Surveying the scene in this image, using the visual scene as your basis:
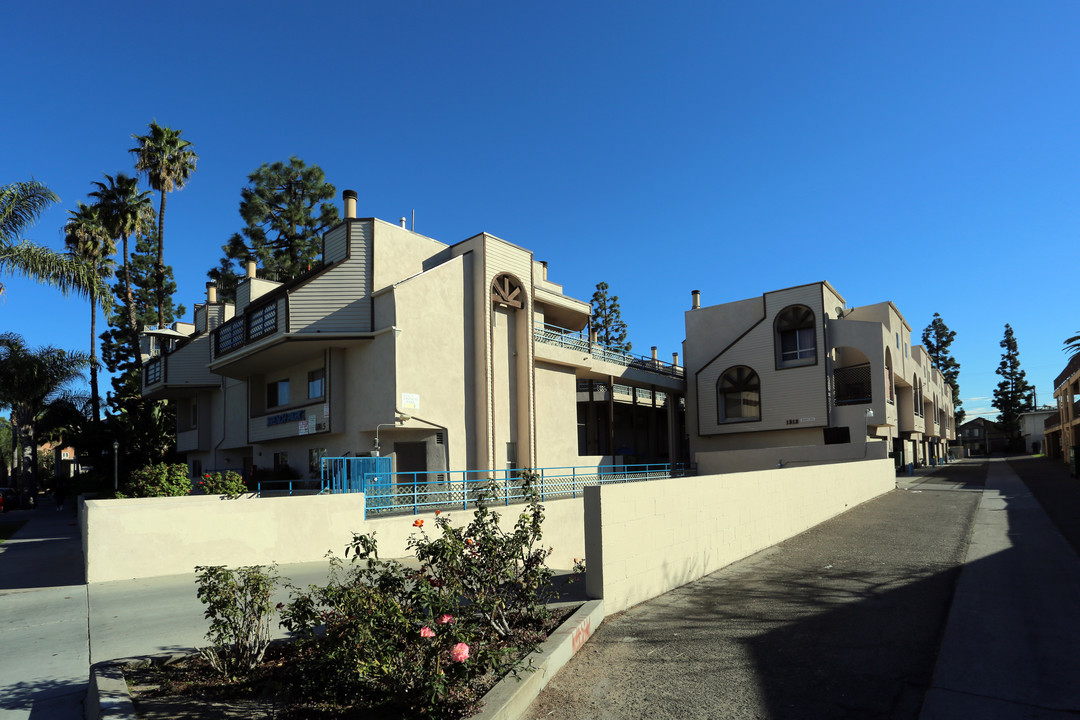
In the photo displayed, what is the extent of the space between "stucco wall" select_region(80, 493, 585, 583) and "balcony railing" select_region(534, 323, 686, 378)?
12381mm

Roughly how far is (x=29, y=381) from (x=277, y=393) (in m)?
17.8

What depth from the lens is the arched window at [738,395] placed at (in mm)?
36250

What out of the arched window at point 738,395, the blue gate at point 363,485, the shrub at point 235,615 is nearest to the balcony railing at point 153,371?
the blue gate at point 363,485

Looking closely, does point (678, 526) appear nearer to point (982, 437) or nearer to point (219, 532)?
point (219, 532)

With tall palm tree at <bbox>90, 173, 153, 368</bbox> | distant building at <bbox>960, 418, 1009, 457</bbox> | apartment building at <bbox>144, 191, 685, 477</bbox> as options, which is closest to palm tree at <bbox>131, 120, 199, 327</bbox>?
tall palm tree at <bbox>90, 173, 153, 368</bbox>

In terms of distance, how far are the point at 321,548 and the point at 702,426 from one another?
2817 cm

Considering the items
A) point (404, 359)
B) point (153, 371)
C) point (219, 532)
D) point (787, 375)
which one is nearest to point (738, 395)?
point (787, 375)

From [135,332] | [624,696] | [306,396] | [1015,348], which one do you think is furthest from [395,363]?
[1015,348]

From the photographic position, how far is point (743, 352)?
119ft

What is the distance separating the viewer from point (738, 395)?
1462 inches

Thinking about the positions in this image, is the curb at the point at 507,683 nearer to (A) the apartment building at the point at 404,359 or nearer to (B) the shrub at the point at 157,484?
(B) the shrub at the point at 157,484

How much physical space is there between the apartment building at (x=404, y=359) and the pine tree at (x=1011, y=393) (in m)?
90.8

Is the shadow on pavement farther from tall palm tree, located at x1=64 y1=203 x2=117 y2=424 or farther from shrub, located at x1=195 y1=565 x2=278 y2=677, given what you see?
tall palm tree, located at x1=64 y1=203 x2=117 y2=424

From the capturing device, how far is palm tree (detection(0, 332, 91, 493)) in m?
33.1
